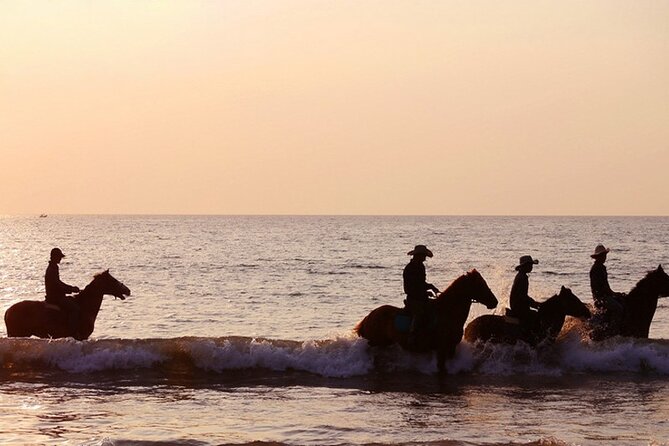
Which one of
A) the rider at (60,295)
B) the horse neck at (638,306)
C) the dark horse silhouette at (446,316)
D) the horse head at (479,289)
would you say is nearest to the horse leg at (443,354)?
the dark horse silhouette at (446,316)

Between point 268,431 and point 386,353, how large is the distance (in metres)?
5.90

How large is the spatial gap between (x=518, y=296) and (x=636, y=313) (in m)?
3.02

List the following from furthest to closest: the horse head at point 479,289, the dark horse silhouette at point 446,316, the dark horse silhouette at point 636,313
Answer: the dark horse silhouette at point 636,313, the dark horse silhouette at point 446,316, the horse head at point 479,289

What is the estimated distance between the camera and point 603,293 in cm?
2223

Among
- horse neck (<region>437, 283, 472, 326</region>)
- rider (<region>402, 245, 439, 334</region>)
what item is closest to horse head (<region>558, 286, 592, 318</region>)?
horse neck (<region>437, 283, 472, 326</region>)

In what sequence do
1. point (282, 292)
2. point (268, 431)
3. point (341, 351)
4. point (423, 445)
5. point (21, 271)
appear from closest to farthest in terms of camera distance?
1. point (423, 445)
2. point (268, 431)
3. point (341, 351)
4. point (282, 292)
5. point (21, 271)

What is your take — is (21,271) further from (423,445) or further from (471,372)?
(423,445)

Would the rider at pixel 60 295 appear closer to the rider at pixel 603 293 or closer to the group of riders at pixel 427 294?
the group of riders at pixel 427 294

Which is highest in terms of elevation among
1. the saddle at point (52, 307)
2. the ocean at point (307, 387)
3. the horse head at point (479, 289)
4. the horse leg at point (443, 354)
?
the horse head at point (479, 289)

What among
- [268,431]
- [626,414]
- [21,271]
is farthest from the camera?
Answer: [21,271]

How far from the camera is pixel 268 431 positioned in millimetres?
16312

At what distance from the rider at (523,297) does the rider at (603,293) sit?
1.49 meters

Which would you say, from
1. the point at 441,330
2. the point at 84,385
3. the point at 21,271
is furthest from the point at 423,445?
the point at 21,271

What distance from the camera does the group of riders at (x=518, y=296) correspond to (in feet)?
67.4
